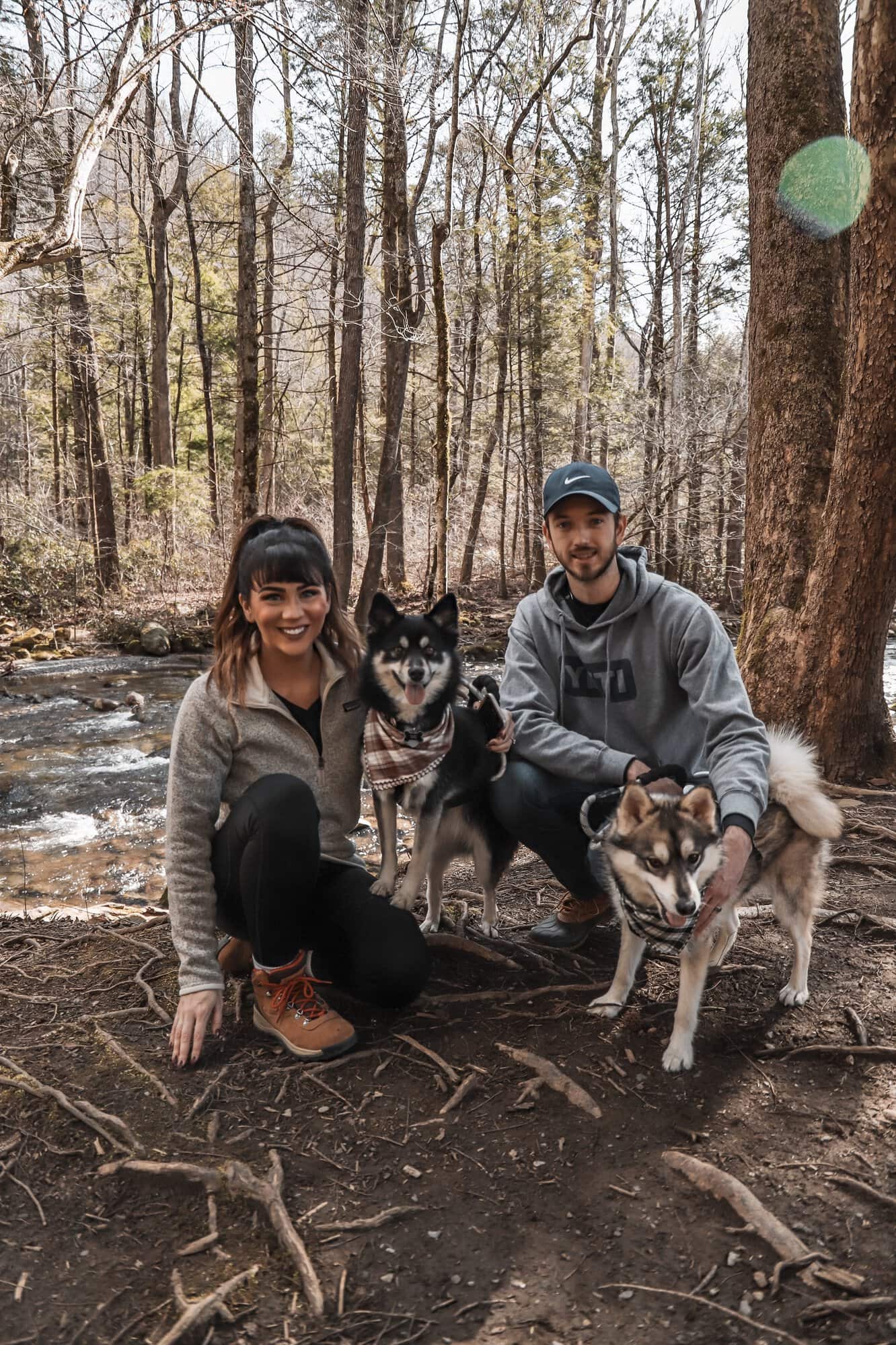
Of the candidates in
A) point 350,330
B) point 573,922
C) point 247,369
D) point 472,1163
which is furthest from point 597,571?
point 350,330

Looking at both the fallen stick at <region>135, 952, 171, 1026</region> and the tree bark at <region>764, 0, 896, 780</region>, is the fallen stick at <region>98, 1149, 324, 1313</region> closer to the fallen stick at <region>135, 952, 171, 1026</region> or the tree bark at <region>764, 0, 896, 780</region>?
the fallen stick at <region>135, 952, 171, 1026</region>

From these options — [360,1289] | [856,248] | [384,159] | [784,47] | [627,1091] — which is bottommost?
[360,1289]

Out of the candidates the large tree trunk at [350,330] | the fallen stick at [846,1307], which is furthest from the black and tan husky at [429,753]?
the large tree trunk at [350,330]

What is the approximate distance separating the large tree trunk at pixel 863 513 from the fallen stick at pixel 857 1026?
2724mm

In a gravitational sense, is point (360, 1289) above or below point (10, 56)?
below

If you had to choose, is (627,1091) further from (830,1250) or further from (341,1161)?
(341,1161)

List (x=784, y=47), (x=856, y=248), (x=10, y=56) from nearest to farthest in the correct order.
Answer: (x=856, y=248), (x=784, y=47), (x=10, y=56)

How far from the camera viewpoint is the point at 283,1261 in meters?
1.96

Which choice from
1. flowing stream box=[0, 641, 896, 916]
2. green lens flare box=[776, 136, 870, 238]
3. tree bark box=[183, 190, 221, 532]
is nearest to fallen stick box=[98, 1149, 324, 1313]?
flowing stream box=[0, 641, 896, 916]

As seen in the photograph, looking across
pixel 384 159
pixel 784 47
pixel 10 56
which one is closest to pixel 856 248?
pixel 784 47

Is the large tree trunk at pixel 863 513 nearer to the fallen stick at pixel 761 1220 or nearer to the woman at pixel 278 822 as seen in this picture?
the woman at pixel 278 822

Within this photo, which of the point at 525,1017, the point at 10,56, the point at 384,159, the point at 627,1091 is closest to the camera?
the point at 627,1091

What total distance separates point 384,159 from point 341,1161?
14053mm

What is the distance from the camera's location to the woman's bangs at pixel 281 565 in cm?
282
